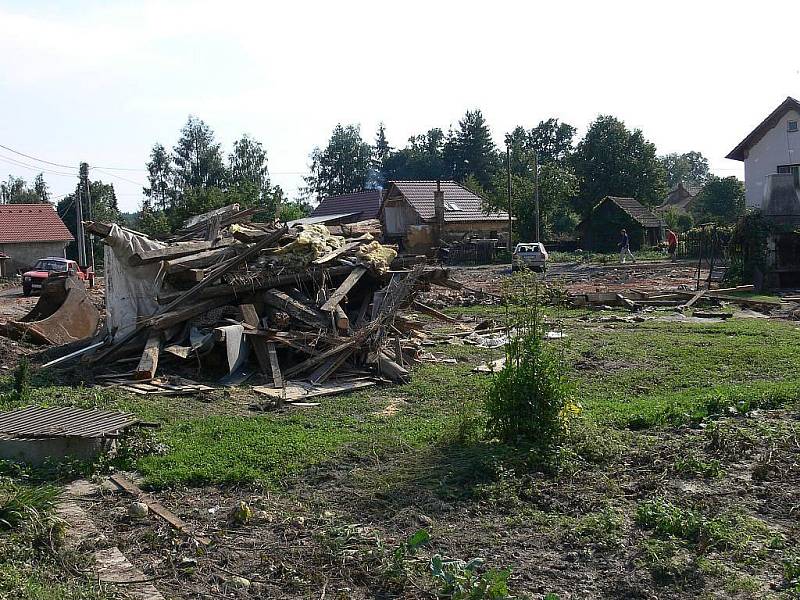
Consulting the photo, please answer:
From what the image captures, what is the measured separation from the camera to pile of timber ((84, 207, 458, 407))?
1288 centimetres

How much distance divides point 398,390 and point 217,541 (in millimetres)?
6161

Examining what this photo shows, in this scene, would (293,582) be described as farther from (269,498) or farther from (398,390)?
(398,390)

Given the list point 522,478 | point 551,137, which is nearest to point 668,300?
point 522,478

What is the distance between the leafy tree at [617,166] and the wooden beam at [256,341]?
187ft

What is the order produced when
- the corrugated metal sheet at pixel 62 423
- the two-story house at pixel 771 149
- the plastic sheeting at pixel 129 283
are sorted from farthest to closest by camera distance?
the two-story house at pixel 771 149, the plastic sheeting at pixel 129 283, the corrugated metal sheet at pixel 62 423

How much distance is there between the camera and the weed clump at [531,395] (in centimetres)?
825

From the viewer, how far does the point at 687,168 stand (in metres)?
159

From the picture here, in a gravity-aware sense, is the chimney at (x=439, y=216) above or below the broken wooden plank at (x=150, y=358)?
above

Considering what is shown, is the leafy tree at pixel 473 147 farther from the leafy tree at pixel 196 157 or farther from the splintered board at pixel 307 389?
the splintered board at pixel 307 389

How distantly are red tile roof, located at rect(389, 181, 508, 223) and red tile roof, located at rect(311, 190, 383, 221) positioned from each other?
357 centimetres

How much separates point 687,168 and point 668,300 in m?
145

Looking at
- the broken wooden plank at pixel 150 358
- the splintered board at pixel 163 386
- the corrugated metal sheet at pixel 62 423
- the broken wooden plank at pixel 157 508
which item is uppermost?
the broken wooden plank at pixel 150 358

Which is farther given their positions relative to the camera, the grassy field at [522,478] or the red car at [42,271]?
the red car at [42,271]

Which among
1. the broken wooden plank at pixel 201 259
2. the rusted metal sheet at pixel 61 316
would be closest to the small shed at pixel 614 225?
the rusted metal sheet at pixel 61 316
